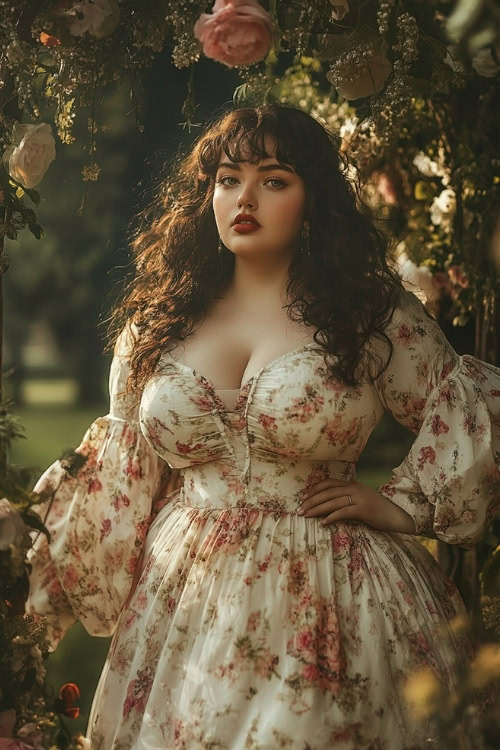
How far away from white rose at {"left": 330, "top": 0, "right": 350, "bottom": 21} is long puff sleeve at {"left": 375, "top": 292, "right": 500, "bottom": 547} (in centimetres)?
70

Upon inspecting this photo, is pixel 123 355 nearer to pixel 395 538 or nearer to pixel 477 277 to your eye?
pixel 395 538

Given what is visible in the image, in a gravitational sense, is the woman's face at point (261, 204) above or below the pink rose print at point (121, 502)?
above

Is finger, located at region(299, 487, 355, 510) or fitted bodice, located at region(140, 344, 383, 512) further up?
fitted bodice, located at region(140, 344, 383, 512)

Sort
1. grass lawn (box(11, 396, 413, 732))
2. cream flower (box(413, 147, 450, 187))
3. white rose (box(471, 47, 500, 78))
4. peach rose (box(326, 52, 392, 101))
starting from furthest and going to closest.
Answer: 1. grass lawn (box(11, 396, 413, 732))
2. cream flower (box(413, 147, 450, 187))
3. peach rose (box(326, 52, 392, 101))
4. white rose (box(471, 47, 500, 78))

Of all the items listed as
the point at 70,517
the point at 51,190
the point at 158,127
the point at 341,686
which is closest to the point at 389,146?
the point at 70,517

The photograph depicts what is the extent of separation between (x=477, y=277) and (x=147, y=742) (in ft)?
6.10

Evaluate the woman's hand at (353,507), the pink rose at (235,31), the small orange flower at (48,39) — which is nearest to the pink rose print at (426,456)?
the woman's hand at (353,507)

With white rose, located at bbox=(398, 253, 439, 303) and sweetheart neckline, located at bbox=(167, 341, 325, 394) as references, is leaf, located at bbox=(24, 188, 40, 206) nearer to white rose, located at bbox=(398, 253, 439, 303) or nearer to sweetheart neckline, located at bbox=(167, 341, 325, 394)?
sweetheart neckline, located at bbox=(167, 341, 325, 394)

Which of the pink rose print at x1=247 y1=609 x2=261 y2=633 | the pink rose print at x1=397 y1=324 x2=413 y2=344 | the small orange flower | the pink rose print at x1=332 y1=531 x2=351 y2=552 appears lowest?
the pink rose print at x1=247 y1=609 x2=261 y2=633

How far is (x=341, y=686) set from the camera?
2152 millimetres

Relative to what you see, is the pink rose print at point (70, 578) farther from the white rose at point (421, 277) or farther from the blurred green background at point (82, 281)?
the white rose at point (421, 277)

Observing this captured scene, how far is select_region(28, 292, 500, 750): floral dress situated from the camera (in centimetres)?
215

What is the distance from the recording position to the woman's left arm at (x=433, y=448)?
2396 mm

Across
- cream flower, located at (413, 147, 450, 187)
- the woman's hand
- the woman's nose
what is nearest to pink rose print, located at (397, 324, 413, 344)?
the woman's hand
